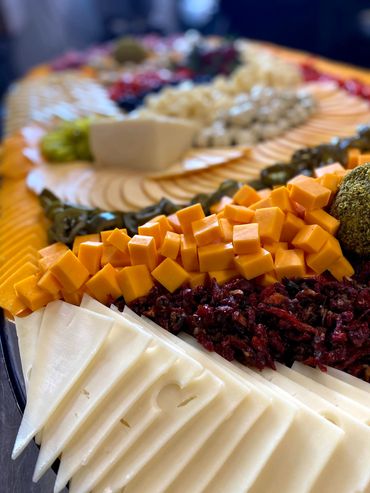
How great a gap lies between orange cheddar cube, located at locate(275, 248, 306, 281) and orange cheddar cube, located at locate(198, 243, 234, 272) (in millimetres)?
170

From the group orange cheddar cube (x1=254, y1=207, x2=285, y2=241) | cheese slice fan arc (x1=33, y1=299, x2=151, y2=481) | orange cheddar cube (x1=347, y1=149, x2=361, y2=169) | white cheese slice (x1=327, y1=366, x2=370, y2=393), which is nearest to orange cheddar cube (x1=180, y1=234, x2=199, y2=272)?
orange cheddar cube (x1=254, y1=207, x2=285, y2=241)

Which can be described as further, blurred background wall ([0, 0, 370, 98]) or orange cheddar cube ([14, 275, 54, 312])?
blurred background wall ([0, 0, 370, 98])

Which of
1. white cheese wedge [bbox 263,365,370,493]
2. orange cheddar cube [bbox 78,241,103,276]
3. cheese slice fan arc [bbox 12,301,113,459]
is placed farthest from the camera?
orange cheddar cube [bbox 78,241,103,276]

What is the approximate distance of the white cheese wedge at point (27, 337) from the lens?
1.65m

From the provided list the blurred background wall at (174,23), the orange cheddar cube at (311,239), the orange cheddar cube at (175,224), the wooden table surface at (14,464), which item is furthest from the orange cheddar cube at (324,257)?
the blurred background wall at (174,23)

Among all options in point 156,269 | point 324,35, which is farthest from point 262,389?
point 324,35

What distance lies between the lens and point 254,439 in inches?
53.2

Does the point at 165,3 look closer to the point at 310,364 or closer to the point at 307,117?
the point at 307,117

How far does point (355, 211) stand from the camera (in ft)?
5.91

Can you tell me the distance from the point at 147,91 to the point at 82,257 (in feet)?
9.44

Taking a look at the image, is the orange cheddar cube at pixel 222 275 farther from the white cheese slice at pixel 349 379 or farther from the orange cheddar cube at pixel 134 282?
the white cheese slice at pixel 349 379

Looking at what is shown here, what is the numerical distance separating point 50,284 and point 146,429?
0.66 m

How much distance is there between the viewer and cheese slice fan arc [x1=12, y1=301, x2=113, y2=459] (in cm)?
148

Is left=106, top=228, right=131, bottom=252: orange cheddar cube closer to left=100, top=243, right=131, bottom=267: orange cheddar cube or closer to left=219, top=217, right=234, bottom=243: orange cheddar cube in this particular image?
left=100, top=243, right=131, bottom=267: orange cheddar cube
